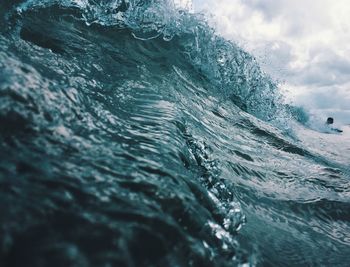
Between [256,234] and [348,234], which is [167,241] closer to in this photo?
[256,234]

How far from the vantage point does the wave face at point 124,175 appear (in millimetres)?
1218

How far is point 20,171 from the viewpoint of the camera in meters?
1.38

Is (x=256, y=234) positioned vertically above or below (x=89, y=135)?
Answer: below

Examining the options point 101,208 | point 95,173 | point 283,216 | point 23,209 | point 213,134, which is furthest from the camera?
point 213,134

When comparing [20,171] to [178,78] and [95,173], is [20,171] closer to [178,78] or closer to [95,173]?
[95,173]

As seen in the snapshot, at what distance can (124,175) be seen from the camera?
5.62ft

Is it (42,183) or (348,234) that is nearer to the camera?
(42,183)

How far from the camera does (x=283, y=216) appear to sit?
3100 mm

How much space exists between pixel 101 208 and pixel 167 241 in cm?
29

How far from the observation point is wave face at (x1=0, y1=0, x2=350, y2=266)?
122 cm

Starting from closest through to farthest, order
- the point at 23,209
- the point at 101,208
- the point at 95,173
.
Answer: the point at 23,209, the point at 101,208, the point at 95,173

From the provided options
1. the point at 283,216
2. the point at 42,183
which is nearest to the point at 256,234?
the point at 283,216

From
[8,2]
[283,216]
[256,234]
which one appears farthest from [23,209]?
[8,2]

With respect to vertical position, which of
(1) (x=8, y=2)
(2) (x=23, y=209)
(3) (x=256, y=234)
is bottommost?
(3) (x=256, y=234)
